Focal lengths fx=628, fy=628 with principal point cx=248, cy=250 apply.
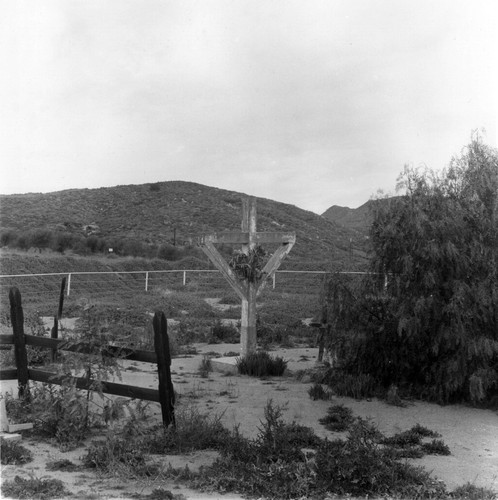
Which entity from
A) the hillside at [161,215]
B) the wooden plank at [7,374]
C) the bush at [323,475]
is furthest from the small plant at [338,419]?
the hillside at [161,215]

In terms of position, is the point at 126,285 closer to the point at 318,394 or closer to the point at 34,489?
the point at 318,394

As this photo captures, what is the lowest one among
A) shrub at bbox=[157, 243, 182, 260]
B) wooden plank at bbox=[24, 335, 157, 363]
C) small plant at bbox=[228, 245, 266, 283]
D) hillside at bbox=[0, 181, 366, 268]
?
wooden plank at bbox=[24, 335, 157, 363]

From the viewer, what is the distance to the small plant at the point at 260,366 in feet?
32.4

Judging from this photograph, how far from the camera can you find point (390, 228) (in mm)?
8445

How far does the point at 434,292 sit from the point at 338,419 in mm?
2274

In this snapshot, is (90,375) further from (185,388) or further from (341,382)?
(341,382)

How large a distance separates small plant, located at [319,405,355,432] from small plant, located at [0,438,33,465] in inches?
122

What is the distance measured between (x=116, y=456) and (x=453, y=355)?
4.63 meters

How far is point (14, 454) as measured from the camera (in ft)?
17.8

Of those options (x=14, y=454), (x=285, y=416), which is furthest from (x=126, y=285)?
(x=14, y=454)

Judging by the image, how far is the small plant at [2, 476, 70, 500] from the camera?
448cm

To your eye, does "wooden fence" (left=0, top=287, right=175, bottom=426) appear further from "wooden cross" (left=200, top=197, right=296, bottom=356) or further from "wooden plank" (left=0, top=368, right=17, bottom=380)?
"wooden cross" (left=200, top=197, right=296, bottom=356)

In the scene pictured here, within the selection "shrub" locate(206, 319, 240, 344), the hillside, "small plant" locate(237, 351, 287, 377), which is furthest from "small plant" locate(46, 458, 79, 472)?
the hillside

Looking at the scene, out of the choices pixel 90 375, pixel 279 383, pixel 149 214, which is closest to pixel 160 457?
pixel 90 375
